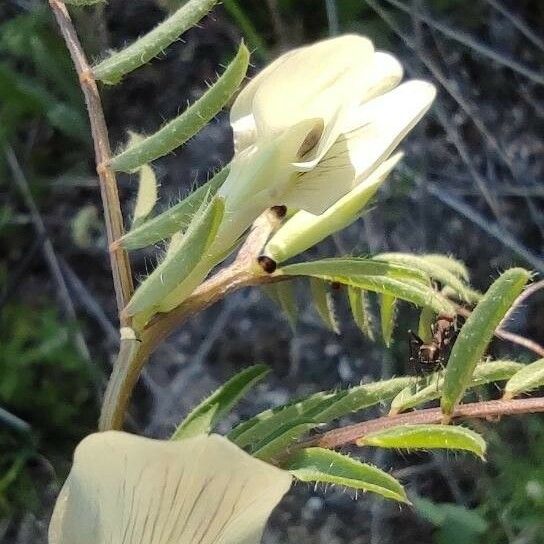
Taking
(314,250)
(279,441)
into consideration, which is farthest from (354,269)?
Result: (314,250)

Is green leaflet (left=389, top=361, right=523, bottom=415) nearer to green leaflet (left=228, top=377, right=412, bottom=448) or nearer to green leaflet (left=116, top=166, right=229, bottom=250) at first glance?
green leaflet (left=228, top=377, right=412, bottom=448)

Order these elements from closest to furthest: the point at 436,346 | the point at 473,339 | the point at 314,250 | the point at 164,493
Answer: the point at 164,493 → the point at 473,339 → the point at 436,346 → the point at 314,250

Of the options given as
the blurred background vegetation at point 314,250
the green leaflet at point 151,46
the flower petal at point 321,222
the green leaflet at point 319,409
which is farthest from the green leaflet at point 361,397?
the blurred background vegetation at point 314,250

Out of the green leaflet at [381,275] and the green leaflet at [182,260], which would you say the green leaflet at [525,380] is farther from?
the green leaflet at [182,260]

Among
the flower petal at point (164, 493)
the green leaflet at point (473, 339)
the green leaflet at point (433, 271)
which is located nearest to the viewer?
the flower petal at point (164, 493)

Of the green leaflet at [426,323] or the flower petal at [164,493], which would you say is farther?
the green leaflet at [426,323]

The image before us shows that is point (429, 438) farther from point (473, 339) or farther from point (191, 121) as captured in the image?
point (191, 121)

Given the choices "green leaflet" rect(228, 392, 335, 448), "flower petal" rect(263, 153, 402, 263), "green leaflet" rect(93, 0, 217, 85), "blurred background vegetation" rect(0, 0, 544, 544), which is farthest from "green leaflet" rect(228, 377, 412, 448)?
"blurred background vegetation" rect(0, 0, 544, 544)
